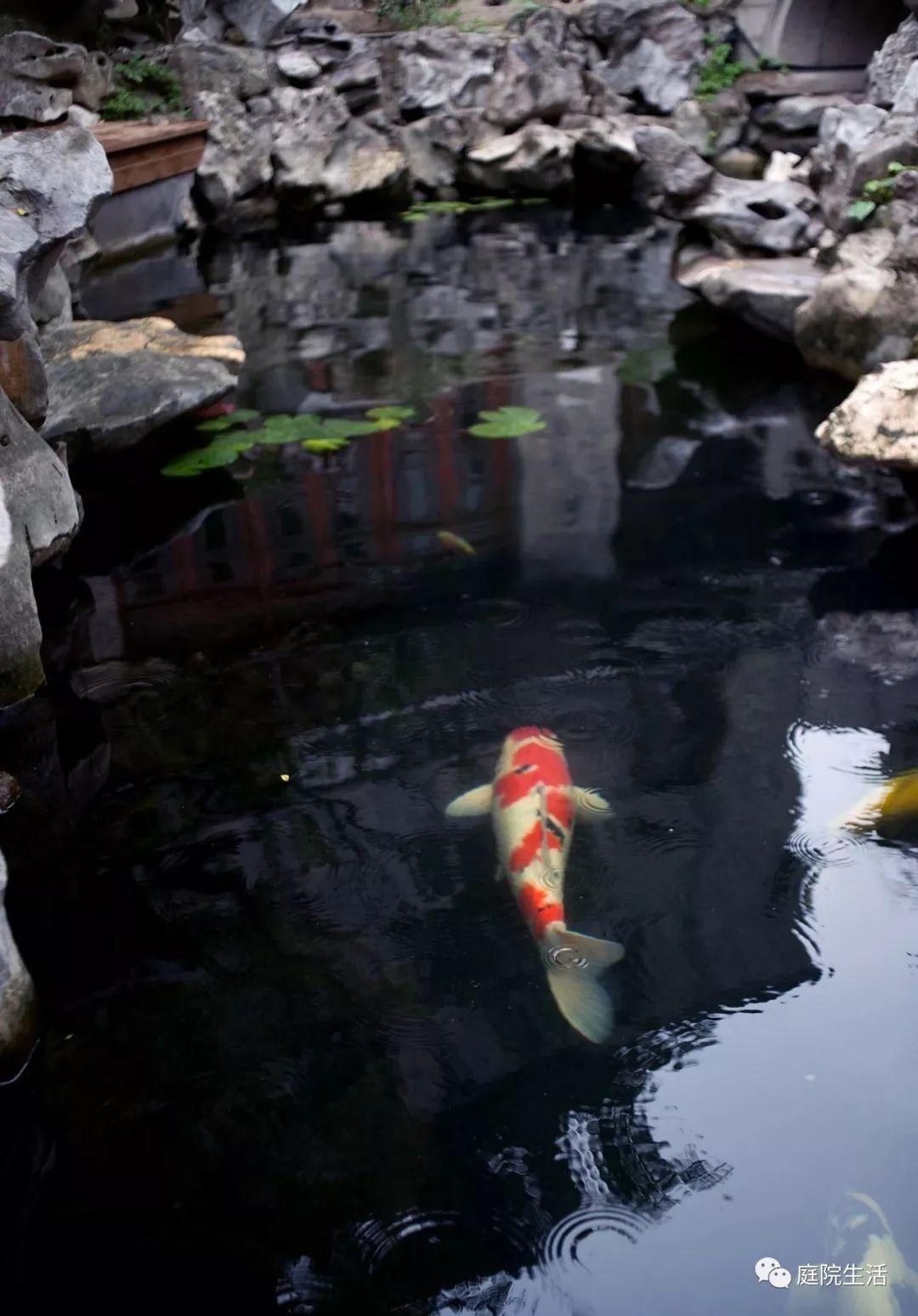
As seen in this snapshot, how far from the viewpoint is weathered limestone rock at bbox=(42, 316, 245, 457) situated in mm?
5125

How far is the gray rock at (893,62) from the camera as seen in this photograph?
49.0 ft

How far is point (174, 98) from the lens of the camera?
13031 millimetres

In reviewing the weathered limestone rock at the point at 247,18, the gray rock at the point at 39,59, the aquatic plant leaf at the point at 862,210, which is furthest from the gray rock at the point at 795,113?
the aquatic plant leaf at the point at 862,210

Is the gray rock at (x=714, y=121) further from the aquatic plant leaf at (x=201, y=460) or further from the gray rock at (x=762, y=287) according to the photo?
the aquatic plant leaf at (x=201, y=460)

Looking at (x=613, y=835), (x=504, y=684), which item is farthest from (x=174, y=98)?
(x=613, y=835)

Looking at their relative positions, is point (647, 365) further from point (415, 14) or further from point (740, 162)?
point (415, 14)

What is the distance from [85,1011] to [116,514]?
3.17 metres

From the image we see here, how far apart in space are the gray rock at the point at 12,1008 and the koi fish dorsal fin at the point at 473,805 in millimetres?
1167

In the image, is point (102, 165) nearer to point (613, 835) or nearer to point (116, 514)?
point (116, 514)

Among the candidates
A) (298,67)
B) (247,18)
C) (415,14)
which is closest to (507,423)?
(298,67)

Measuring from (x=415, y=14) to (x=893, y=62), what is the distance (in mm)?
6934

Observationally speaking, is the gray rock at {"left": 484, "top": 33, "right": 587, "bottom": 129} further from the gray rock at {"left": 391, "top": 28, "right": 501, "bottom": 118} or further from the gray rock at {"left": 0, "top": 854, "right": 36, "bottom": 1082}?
the gray rock at {"left": 0, "top": 854, "right": 36, "bottom": 1082}

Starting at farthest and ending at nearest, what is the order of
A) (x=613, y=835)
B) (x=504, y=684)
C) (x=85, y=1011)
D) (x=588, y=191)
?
1. (x=588, y=191)
2. (x=504, y=684)
3. (x=613, y=835)
4. (x=85, y=1011)

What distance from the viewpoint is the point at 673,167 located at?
8.82m
